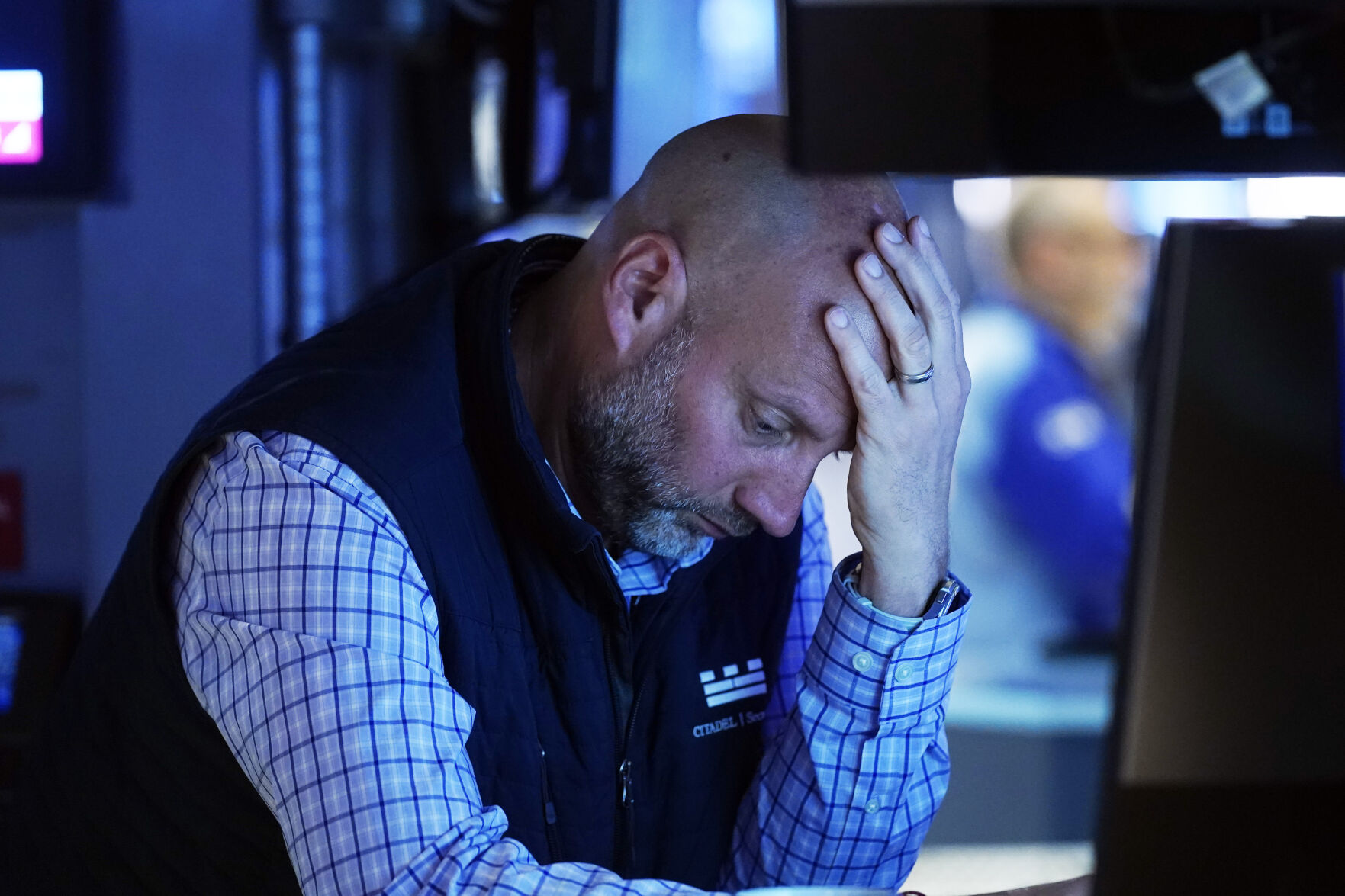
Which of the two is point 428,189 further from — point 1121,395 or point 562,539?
point 1121,395

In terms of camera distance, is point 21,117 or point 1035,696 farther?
point 1035,696

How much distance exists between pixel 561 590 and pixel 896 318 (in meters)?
0.35

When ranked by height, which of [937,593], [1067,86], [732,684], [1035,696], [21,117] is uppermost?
[21,117]

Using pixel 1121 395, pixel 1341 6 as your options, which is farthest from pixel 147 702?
pixel 1121 395

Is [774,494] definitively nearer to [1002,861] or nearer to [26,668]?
[26,668]

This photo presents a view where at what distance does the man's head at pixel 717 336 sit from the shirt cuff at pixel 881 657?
102 millimetres

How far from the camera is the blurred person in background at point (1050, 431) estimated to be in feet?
9.72

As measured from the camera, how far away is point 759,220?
1.02 meters

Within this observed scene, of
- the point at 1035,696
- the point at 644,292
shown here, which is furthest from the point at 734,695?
the point at 1035,696

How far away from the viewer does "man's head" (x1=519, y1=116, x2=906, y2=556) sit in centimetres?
101

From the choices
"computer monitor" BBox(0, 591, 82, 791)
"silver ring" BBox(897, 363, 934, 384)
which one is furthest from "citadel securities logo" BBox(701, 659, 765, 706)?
"computer monitor" BBox(0, 591, 82, 791)

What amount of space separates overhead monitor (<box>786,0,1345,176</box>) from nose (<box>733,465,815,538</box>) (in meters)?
0.48

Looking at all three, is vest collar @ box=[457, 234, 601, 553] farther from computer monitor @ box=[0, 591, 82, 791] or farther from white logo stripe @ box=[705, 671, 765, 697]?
computer monitor @ box=[0, 591, 82, 791]

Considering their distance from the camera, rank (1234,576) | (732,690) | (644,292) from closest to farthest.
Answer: (1234,576) → (644,292) → (732,690)
